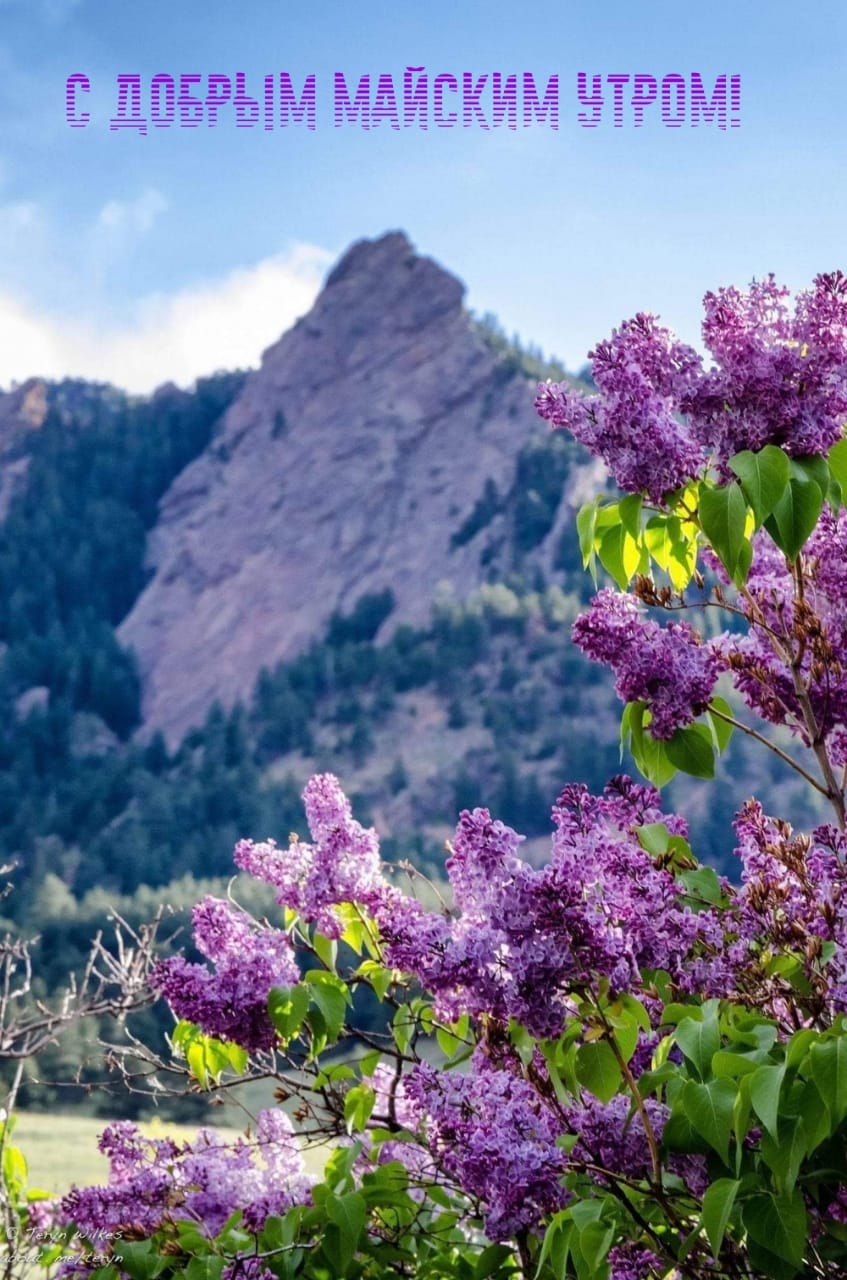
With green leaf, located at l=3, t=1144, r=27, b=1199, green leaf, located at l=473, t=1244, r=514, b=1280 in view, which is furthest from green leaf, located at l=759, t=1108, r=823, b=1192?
green leaf, located at l=3, t=1144, r=27, b=1199

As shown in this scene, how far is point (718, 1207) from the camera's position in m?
1.48

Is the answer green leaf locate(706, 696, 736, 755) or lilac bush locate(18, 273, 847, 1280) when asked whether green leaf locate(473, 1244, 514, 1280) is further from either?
green leaf locate(706, 696, 736, 755)

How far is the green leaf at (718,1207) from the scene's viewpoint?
1.43 m

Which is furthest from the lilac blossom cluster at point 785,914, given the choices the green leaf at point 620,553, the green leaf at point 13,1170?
the green leaf at point 13,1170

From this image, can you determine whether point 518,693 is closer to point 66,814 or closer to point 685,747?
point 66,814

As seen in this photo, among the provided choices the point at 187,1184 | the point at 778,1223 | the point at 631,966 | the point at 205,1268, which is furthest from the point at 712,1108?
the point at 187,1184

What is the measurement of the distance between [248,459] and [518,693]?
Result: 30.0m

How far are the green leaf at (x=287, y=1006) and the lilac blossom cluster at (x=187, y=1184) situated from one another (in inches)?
11.9

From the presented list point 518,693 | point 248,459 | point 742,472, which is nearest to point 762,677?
point 742,472

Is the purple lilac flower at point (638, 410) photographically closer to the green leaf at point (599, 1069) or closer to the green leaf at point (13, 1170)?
the green leaf at point (599, 1069)

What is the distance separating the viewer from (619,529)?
2084 mm

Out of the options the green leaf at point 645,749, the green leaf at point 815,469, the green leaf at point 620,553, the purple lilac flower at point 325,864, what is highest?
the green leaf at point 815,469

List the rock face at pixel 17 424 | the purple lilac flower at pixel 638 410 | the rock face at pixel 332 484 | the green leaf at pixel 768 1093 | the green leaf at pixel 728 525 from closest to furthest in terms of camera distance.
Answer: the green leaf at pixel 768 1093, the green leaf at pixel 728 525, the purple lilac flower at pixel 638 410, the rock face at pixel 332 484, the rock face at pixel 17 424

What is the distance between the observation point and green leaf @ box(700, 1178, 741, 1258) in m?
1.43
